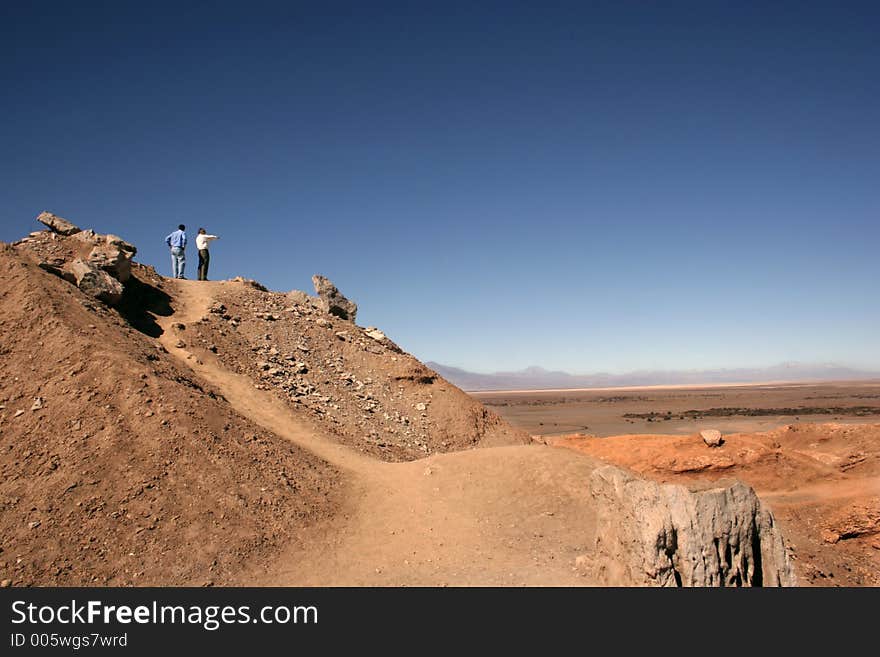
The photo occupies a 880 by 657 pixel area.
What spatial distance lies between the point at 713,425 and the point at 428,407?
1345 inches

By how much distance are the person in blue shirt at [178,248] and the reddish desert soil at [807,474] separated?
1740cm

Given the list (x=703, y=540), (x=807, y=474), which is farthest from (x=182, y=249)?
(x=807, y=474)

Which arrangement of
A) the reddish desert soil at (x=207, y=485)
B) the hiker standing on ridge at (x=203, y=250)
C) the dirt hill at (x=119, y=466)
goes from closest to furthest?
the dirt hill at (x=119, y=466), the reddish desert soil at (x=207, y=485), the hiker standing on ridge at (x=203, y=250)

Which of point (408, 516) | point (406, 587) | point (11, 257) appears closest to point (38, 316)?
point (11, 257)

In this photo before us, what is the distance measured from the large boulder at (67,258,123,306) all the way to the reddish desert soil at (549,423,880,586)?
55.6 ft

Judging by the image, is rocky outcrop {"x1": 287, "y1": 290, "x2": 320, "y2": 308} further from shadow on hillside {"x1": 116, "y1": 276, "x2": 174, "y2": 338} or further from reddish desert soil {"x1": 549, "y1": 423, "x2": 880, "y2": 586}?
reddish desert soil {"x1": 549, "y1": 423, "x2": 880, "y2": 586}

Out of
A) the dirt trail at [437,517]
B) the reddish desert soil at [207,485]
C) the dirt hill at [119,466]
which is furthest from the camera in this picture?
the dirt trail at [437,517]

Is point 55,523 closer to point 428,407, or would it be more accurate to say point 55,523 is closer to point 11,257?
point 11,257

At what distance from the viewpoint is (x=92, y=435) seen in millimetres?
10250


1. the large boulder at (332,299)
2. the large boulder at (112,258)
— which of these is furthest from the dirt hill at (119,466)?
the large boulder at (332,299)

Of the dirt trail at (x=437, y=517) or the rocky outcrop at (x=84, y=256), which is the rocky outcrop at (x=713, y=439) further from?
the rocky outcrop at (x=84, y=256)

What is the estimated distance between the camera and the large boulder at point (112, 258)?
16266 mm

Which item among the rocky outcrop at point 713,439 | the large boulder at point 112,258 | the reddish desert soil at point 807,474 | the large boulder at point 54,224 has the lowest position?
the reddish desert soil at point 807,474
